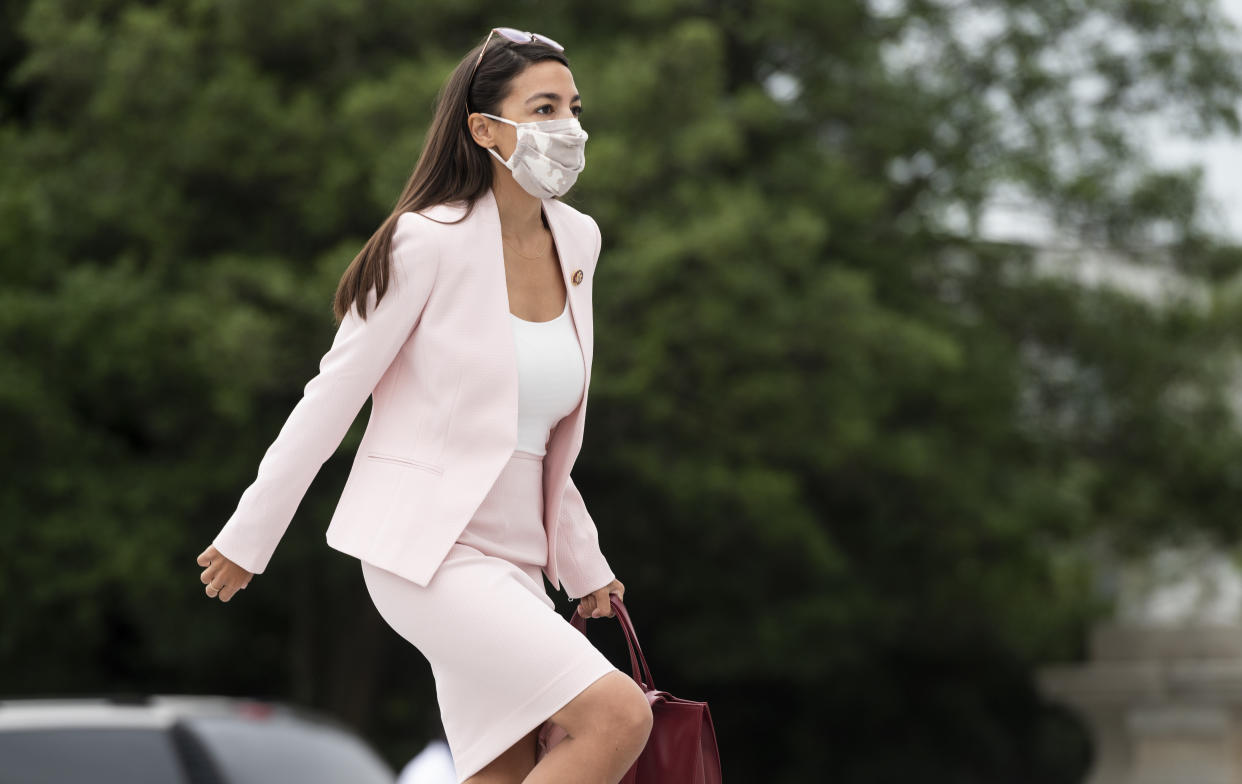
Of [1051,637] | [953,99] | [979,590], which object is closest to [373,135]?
[953,99]

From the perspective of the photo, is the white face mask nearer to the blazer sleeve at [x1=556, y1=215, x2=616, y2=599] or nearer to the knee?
the blazer sleeve at [x1=556, y1=215, x2=616, y2=599]

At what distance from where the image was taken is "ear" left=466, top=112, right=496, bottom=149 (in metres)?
3.25

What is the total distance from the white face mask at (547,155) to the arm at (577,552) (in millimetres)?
529

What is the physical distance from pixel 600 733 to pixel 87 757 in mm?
4960

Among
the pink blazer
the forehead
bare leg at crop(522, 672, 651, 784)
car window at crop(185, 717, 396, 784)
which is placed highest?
the forehead

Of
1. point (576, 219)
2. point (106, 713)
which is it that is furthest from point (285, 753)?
point (576, 219)

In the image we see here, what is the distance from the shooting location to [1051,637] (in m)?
22.5

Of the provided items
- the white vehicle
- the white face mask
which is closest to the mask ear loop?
the white face mask

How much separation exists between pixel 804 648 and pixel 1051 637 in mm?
4565

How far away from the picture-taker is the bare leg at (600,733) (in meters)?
2.89

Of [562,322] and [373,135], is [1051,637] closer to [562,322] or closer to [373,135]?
[373,135]

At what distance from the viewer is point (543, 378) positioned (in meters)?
3.12

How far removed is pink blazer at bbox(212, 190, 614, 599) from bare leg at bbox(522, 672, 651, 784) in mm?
321

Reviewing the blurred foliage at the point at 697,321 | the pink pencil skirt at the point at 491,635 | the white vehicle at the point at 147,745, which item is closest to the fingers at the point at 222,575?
the pink pencil skirt at the point at 491,635
